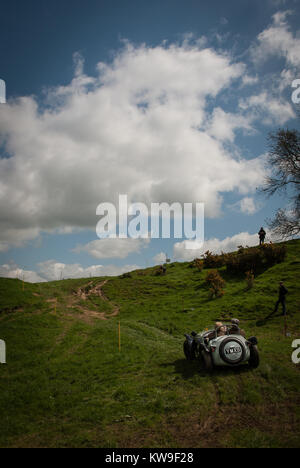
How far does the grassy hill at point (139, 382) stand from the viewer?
25.5ft

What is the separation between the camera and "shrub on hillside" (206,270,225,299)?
31.0 m

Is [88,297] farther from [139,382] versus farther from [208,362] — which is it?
[208,362]

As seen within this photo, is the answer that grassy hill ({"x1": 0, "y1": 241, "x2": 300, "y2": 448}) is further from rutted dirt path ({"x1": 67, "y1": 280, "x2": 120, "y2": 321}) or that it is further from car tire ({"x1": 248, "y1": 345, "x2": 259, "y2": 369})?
rutted dirt path ({"x1": 67, "y1": 280, "x2": 120, "y2": 321})

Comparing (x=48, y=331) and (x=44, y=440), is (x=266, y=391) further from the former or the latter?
(x=48, y=331)

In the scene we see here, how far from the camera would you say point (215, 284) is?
3319 cm

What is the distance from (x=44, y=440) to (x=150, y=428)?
3.14 m

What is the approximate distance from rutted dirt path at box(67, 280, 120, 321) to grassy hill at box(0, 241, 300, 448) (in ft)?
2.43

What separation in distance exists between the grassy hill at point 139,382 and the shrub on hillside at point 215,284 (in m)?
1.68

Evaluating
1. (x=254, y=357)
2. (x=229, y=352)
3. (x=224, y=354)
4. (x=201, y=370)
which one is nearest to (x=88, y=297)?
(x=201, y=370)

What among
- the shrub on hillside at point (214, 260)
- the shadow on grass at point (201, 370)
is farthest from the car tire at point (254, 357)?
the shrub on hillside at point (214, 260)

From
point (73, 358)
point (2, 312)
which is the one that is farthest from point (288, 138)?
point (2, 312)

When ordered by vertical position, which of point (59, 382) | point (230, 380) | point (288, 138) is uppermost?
point (288, 138)

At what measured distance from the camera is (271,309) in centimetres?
2408

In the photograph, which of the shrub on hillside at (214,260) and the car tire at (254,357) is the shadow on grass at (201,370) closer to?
the car tire at (254,357)
